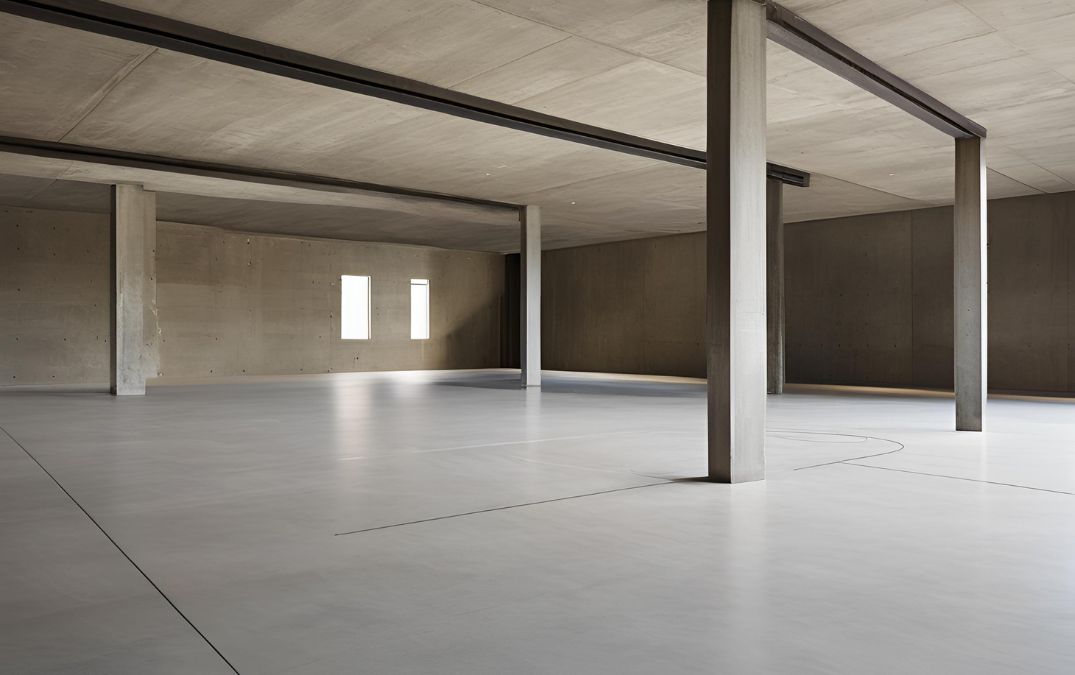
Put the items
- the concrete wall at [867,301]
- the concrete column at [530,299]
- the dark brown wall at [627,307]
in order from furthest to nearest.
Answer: the dark brown wall at [627,307] < the concrete column at [530,299] < the concrete wall at [867,301]

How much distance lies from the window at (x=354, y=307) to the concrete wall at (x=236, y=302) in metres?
0.27

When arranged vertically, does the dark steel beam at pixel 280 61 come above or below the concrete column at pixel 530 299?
above

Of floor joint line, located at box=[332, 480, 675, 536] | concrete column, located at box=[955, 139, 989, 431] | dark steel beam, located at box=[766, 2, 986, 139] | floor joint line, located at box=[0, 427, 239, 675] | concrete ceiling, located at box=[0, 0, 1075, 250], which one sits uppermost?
concrete ceiling, located at box=[0, 0, 1075, 250]

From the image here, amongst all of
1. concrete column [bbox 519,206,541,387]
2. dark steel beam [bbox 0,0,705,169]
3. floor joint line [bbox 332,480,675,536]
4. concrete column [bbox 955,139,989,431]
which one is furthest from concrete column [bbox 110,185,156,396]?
concrete column [bbox 955,139,989,431]

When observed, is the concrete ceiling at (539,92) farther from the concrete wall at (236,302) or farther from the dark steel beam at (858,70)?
the concrete wall at (236,302)

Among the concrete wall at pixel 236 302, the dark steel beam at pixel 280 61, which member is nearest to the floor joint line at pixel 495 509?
the dark steel beam at pixel 280 61

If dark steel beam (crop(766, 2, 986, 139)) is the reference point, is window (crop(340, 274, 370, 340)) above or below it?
below

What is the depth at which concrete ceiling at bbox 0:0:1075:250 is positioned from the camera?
8.16 meters

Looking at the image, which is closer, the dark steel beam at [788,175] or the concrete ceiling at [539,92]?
the concrete ceiling at [539,92]

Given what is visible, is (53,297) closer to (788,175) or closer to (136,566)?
(788,175)

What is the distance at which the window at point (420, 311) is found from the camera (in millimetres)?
30719

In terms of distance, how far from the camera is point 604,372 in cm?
2970

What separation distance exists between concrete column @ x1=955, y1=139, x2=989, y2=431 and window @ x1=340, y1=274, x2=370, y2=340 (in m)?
21.5

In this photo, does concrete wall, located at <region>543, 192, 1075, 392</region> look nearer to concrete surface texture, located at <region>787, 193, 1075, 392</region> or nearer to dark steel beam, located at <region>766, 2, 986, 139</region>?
concrete surface texture, located at <region>787, 193, 1075, 392</region>
